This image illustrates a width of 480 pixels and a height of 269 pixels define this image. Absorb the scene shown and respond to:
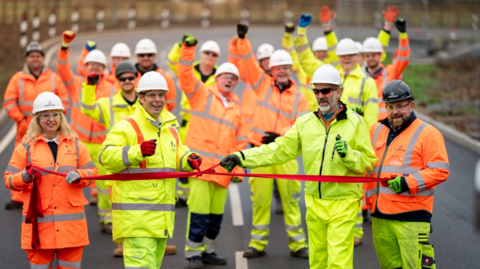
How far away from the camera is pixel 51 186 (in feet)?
23.7

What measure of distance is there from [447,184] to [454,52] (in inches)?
685

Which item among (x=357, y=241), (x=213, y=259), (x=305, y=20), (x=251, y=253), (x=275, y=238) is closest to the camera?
(x=213, y=259)

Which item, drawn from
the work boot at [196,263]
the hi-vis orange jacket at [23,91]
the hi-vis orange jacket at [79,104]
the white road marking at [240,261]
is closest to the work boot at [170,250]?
the work boot at [196,263]

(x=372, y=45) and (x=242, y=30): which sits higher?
(x=372, y=45)

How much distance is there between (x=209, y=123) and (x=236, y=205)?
10.5ft

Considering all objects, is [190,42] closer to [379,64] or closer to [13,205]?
[379,64]

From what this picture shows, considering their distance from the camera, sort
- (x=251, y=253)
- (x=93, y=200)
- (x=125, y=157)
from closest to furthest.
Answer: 1. (x=125, y=157)
2. (x=251, y=253)
3. (x=93, y=200)

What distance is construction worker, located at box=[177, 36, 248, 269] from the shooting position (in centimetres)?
860

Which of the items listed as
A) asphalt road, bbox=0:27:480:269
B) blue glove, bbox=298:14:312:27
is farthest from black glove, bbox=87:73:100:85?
blue glove, bbox=298:14:312:27

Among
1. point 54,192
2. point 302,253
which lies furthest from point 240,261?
point 54,192

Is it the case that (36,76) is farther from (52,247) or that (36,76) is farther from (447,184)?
(447,184)

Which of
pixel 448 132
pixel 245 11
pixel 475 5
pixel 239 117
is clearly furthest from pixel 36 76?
→ pixel 245 11

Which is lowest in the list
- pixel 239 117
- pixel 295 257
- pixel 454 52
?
pixel 295 257

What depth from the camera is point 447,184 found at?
12.9 metres
